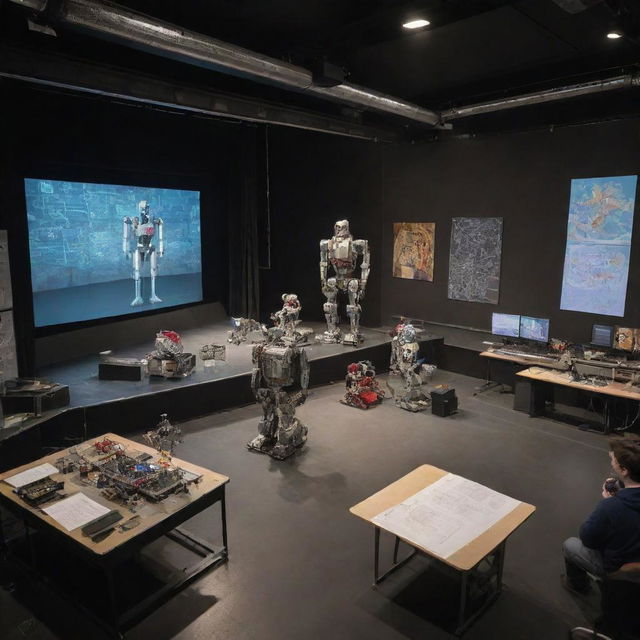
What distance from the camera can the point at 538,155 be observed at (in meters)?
7.85

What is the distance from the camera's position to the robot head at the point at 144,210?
8.71m

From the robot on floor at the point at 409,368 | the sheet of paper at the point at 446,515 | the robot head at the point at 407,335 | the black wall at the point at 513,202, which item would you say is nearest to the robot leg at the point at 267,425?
the robot on floor at the point at 409,368

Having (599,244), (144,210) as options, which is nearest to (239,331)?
(144,210)

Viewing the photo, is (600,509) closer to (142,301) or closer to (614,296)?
(614,296)

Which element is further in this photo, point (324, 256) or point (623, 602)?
point (324, 256)

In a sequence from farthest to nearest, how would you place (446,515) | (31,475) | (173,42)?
1. (173,42)
2. (31,475)
3. (446,515)

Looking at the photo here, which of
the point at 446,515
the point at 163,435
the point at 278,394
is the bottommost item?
the point at 163,435

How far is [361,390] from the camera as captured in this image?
726 centimetres

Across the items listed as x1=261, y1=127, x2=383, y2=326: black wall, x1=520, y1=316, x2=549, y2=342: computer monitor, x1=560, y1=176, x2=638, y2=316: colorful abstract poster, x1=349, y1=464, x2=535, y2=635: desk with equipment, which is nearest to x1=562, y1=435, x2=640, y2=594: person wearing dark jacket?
x1=349, y1=464, x2=535, y2=635: desk with equipment

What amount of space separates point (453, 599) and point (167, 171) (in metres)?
7.84

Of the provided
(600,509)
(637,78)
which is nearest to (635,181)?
(637,78)

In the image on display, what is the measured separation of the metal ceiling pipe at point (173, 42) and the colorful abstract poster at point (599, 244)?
11.5ft

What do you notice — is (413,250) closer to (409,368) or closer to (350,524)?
(409,368)

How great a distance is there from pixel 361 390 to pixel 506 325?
2251 millimetres
